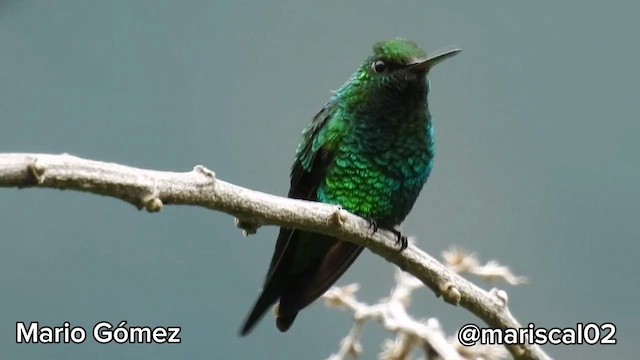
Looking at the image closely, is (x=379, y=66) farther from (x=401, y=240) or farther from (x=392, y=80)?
(x=401, y=240)

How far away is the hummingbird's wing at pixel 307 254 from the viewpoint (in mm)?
2648

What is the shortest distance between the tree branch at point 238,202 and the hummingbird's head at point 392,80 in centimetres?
46

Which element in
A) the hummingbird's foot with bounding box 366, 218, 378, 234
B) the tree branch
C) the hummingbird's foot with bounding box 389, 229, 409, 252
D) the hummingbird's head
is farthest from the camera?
the hummingbird's head

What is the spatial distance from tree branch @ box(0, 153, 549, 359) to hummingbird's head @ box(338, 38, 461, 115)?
458 mm

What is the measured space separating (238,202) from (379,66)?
117 centimetres

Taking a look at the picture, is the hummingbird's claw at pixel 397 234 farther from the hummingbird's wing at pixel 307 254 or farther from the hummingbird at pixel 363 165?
the hummingbird's wing at pixel 307 254

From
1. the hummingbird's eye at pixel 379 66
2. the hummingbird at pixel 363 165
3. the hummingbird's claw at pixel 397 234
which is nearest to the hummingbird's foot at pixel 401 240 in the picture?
the hummingbird's claw at pixel 397 234

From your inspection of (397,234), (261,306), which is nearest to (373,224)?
(397,234)

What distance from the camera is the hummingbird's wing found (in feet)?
8.69

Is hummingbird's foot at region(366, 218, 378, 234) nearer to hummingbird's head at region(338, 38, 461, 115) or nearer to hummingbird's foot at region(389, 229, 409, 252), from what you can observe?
hummingbird's foot at region(389, 229, 409, 252)

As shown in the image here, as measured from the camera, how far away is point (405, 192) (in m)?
2.71

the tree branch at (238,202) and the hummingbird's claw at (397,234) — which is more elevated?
the hummingbird's claw at (397,234)

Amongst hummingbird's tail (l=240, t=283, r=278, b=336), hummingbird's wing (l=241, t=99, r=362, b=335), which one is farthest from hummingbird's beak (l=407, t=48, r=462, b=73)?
hummingbird's tail (l=240, t=283, r=278, b=336)

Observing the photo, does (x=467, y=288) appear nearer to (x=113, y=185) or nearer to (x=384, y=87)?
(x=384, y=87)
